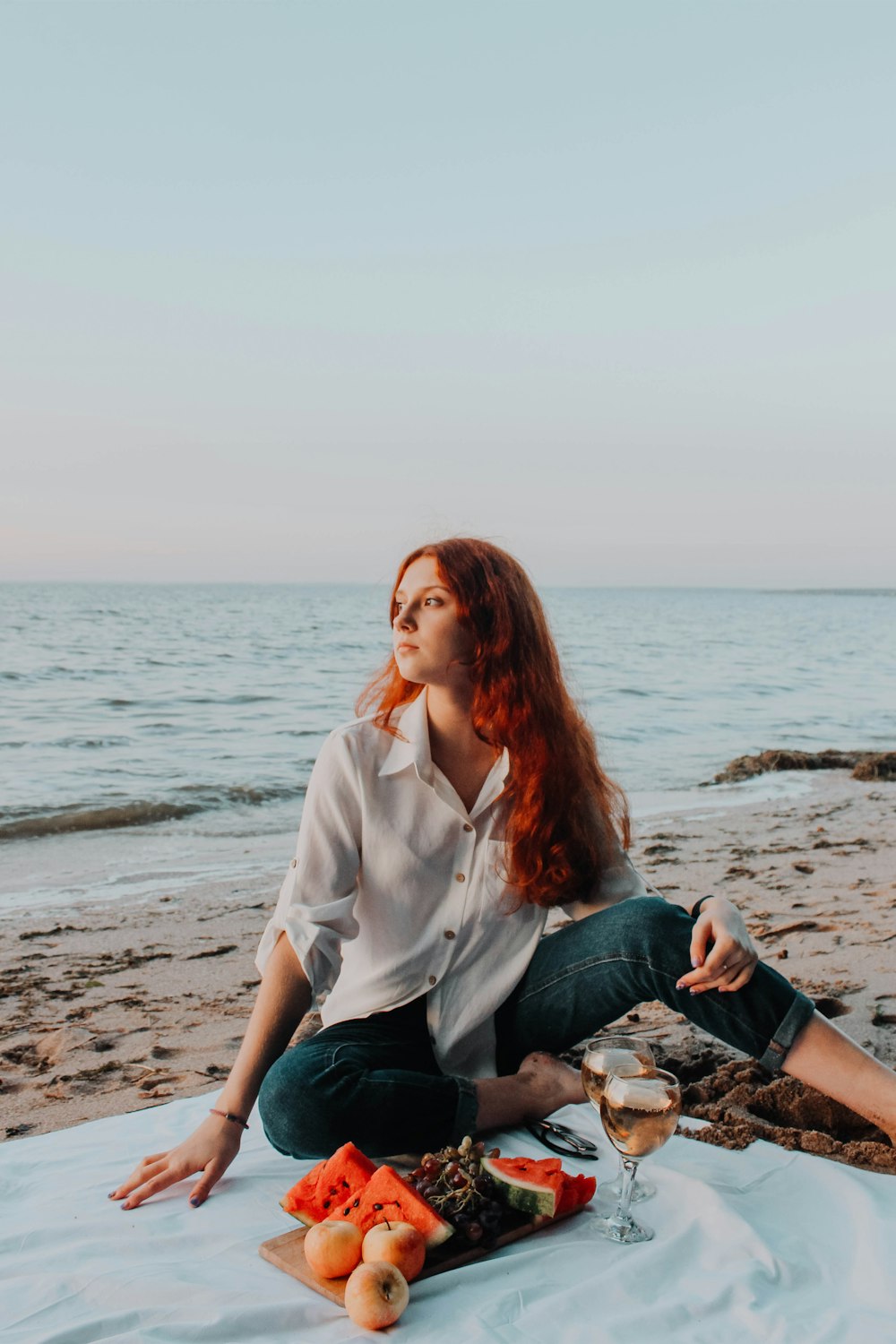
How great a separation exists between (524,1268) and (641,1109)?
0.52 metres

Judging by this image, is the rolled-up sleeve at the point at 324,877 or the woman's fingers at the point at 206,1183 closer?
the woman's fingers at the point at 206,1183

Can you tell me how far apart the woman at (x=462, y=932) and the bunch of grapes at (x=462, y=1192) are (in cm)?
31

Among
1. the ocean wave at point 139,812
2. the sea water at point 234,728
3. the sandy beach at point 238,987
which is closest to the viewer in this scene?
the sandy beach at point 238,987

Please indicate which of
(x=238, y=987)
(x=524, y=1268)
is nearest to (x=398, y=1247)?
(x=524, y=1268)

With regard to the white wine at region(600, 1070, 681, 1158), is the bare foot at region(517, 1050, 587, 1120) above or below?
below

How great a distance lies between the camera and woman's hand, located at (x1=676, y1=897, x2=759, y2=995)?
2387mm

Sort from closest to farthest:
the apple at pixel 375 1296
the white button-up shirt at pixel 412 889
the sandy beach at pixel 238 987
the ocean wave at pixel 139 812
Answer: the apple at pixel 375 1296, the white button-up shirt at pixel 412 889, the sandy beach at pixel 238 987, the ocean wave at pixel 139 812

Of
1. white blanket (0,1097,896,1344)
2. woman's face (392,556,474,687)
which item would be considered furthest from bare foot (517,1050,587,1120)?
woman's face (392,556,474,687)

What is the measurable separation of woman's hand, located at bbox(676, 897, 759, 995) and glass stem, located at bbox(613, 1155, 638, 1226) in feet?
1.49

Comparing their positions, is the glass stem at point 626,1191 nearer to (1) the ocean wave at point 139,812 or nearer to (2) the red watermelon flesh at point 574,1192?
(2) the red watermelon flesh at point 574,1192

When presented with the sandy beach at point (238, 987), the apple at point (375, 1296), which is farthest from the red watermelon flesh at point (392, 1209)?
the sandy beach at point (238, 987)

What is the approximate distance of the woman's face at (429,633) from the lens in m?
2.79

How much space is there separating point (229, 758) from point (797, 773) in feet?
20.9

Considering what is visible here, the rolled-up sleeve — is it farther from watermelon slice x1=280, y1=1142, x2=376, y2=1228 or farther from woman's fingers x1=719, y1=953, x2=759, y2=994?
woman's fingers x1=719, y1=953, x2=759, y2=994
